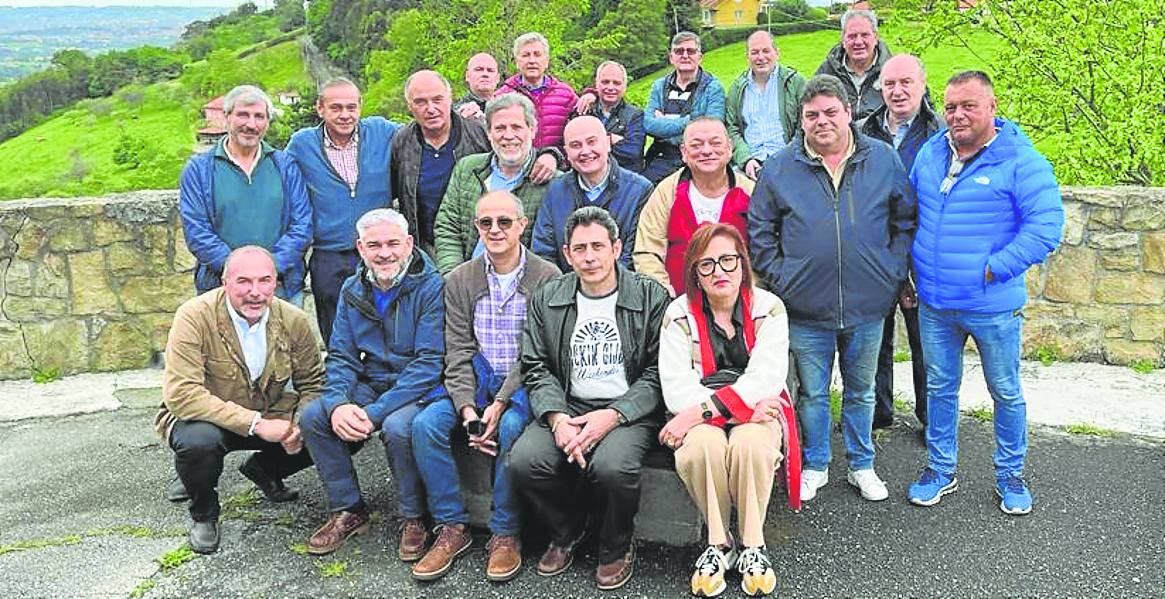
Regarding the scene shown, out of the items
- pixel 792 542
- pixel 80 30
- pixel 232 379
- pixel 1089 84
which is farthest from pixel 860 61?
pixel 80 30

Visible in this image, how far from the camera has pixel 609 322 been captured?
4082mm

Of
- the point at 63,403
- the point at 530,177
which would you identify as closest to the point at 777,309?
the point at 530,177

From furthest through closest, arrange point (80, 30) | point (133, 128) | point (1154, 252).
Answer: point (80, 30) < point (133, 128) < point (1154, 252)

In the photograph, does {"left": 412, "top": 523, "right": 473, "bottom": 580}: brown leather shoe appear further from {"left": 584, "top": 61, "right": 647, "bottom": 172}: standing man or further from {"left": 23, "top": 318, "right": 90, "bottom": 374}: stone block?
{"left": 23, "top": 318, "right": 90, "bottom": 374}: stone block

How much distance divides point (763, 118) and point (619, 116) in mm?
860

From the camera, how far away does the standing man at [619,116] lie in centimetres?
588

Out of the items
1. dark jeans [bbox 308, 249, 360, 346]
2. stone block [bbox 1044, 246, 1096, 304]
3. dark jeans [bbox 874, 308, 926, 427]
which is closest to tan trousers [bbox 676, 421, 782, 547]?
dark jeans [bbox 874, 308, 926, 427]

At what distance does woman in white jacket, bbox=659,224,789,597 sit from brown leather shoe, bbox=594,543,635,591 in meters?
0.27

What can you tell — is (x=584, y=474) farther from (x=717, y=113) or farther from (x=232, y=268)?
(x=717, y=113)

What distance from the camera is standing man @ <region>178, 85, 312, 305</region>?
193 inches

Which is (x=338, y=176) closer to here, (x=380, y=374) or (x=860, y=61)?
(x=380, y=374)

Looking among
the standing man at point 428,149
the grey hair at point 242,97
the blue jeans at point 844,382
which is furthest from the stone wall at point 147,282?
the blue jeans at point 844,382

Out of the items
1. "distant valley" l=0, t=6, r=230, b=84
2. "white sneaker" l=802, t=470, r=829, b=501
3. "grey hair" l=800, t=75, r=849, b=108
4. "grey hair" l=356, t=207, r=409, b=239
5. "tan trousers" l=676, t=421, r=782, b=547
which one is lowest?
"white sneaker" l=802, t=470, r=829, b=501

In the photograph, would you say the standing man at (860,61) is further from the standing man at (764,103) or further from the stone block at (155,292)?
the stone block at (155,292)
